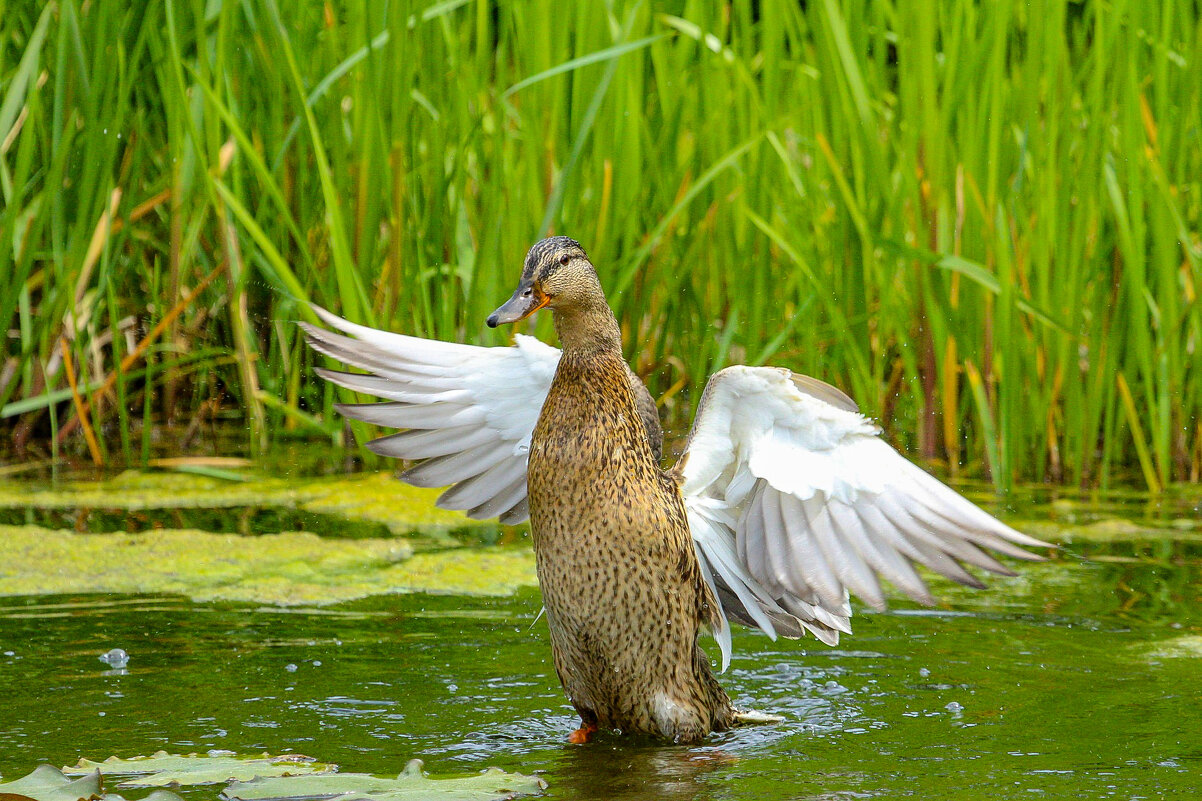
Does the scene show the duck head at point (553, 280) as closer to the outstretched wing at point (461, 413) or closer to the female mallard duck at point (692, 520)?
the female mallard duck at point (692, 520)

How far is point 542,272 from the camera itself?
3.37 metres

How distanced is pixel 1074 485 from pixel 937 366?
0.62 m

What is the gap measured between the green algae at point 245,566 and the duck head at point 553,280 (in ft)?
3.75

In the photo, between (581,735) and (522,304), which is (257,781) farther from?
(522,304)

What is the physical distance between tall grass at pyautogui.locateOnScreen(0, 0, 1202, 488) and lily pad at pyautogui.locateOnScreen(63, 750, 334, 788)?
242 cm

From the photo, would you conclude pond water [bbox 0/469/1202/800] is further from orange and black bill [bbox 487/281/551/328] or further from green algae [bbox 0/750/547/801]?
orange and black bill [bbox 487/281/551/328]

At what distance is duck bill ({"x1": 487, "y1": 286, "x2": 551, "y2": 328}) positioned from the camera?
323 cm

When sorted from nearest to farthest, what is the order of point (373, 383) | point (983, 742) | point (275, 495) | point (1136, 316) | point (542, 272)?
point (983, 742) → point (542, 272) → point (373, 383) → point (1136, 316) → point (275, 495)

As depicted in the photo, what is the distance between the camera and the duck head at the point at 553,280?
336 centimetres

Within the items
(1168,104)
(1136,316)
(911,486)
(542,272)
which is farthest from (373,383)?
(1168,104)

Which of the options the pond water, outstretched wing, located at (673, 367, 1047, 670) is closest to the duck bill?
outstretched wing, located at (673, 367, 1047, 670)

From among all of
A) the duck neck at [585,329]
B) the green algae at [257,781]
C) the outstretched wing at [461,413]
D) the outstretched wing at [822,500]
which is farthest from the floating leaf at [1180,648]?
the green algae at [257,781]

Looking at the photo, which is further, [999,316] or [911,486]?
[999,316]

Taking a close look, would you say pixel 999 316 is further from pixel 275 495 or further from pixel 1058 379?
pixel 275 495
